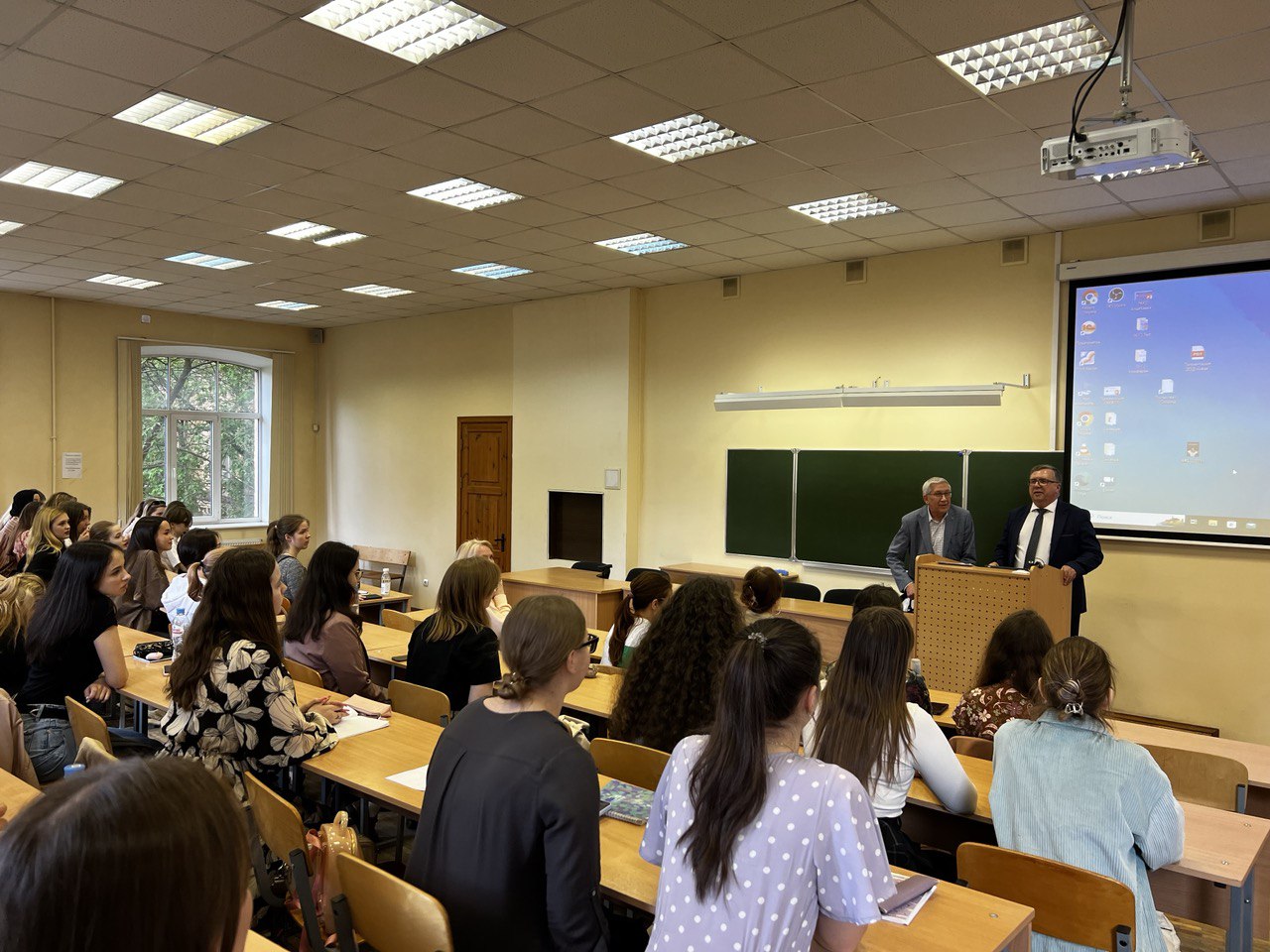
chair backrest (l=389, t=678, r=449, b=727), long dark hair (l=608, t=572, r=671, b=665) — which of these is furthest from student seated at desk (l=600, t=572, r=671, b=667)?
chair backrest (l=389, t=678, r=449, b=727)

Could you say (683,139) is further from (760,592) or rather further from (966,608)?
(966,608)

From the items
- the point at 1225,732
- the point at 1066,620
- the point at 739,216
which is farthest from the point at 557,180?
the point at 1225,732

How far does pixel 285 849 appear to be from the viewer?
221cm

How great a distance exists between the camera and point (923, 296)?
22.2 feet

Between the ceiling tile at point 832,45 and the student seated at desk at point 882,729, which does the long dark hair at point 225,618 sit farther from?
the ceiling tile at point 832,45

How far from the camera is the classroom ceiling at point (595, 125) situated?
3307 millimetres

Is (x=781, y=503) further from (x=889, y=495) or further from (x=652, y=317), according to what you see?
(x=652, y=317)

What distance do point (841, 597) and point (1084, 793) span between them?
434cm

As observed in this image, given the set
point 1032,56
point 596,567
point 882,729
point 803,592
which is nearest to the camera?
point 882,729

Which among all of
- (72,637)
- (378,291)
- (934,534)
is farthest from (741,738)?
(378,291)

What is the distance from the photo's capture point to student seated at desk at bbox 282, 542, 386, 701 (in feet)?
13.0

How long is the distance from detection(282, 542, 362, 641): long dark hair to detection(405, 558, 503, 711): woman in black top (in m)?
0.51

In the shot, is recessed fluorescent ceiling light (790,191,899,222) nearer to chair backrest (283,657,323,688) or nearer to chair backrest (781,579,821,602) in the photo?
chair backrest (781,579,821,602)

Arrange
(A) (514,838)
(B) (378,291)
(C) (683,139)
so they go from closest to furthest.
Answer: (A) (514,838)
(C) (683,139)
(B) (378,291)
